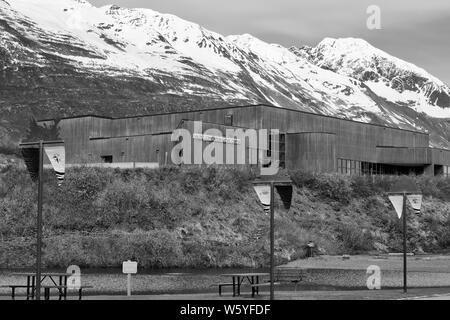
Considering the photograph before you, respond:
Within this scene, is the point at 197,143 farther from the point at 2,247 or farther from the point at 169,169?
the point at 2,247

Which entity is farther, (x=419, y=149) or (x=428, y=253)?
(x=419, y=149)

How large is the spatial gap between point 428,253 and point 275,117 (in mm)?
32909

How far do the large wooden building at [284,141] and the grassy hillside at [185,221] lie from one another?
11.9 m

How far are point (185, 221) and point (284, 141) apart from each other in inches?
1355

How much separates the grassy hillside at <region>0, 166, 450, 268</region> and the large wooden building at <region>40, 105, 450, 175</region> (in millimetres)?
11873

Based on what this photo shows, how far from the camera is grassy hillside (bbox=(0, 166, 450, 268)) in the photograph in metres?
65.1

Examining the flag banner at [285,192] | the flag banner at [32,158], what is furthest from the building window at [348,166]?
the flag banner at [32,158]

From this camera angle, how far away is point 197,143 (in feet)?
298

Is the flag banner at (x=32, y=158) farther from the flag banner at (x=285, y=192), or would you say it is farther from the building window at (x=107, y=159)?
the building window at (x=107, y=159)

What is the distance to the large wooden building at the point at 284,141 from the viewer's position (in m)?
95.9

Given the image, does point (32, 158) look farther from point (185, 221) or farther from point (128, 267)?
point (185, 221)

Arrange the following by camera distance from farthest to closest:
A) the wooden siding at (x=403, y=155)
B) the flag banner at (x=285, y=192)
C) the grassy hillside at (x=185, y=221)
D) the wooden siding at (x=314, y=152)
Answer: the wooden siding at (x=403, y=155) < the wooden siding at (x=314, y=152) < the grassy hillside at (x=185, y=221) < the flag banner at (x=285, y=192)
